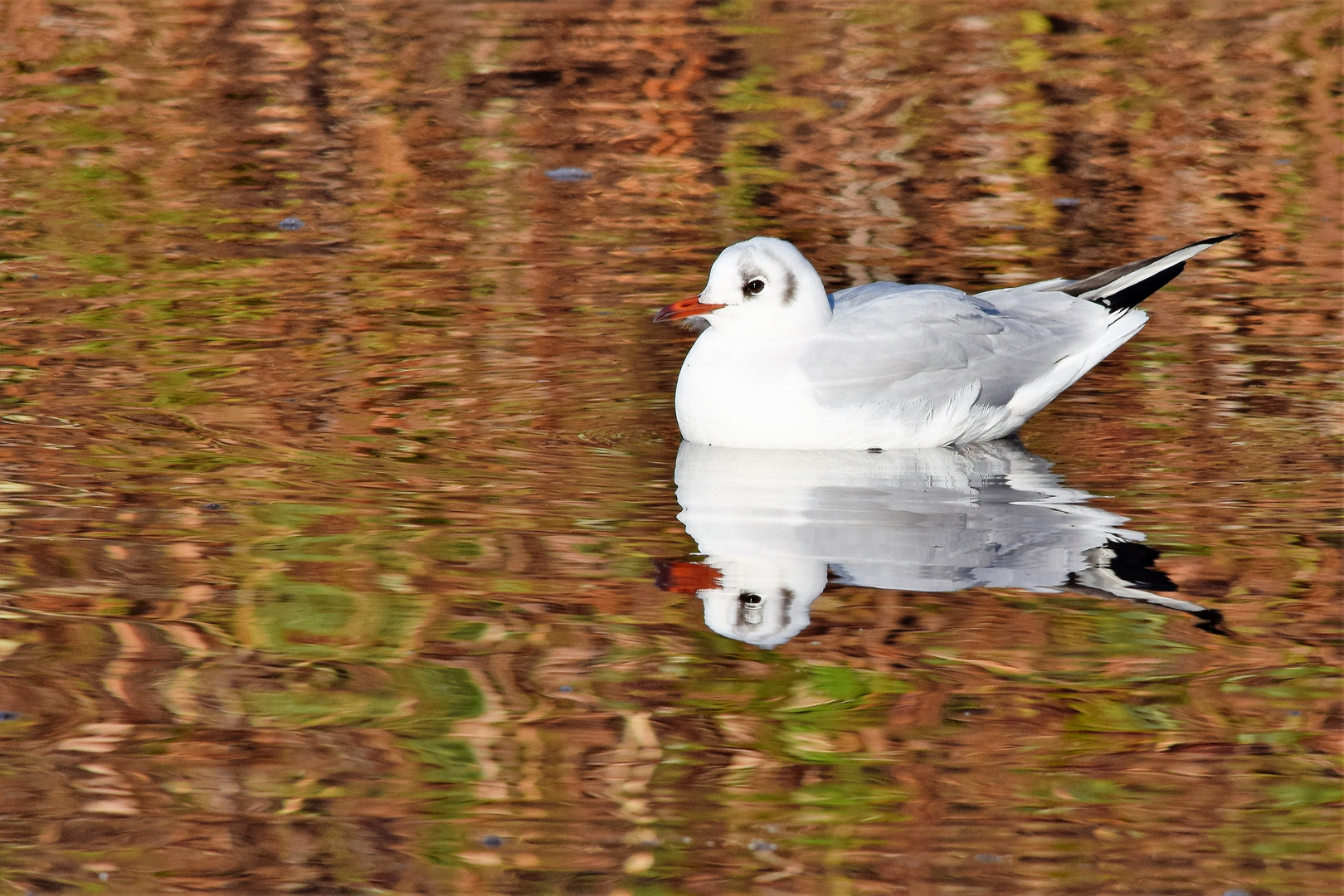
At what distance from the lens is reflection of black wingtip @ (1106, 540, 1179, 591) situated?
5.61 m

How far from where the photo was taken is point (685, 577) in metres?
5.68

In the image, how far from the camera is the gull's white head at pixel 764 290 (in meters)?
7.07

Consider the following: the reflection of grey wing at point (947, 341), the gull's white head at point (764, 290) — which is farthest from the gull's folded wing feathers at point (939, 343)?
the gull's white head at point (764, 290)

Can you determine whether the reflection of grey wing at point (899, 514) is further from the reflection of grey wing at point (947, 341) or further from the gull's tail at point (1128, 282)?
the gull's tail at point (1128, 282)

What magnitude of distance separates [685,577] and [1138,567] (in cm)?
134

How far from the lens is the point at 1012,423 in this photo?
295 inches

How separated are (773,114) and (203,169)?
377 cm

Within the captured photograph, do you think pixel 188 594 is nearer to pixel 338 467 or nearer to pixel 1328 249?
pixel 338 467

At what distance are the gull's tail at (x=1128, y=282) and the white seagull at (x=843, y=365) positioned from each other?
39 centimetres

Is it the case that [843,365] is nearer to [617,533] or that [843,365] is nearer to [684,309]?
[684,309]

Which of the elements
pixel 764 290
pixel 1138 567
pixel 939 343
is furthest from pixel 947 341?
pixel 1138 567

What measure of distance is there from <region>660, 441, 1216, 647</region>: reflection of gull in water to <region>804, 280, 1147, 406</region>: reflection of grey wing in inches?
10.6

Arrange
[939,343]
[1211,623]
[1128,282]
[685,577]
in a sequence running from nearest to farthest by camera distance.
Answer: [1211,623], [685,577], [939,343], [1128,282]

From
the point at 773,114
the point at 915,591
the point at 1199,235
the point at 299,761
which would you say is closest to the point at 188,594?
the point at 299,761
